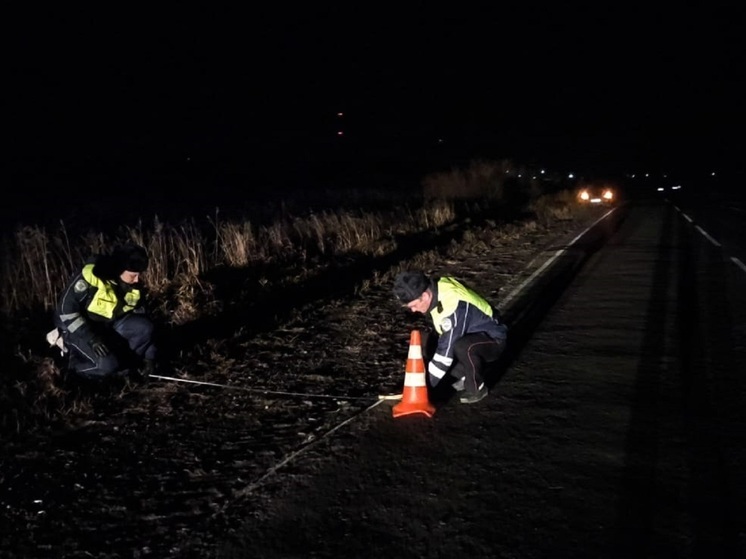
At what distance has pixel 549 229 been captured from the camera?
2269cm

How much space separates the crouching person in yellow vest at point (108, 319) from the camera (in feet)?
20.3

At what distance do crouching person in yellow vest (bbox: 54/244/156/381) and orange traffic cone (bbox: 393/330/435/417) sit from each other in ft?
8.62

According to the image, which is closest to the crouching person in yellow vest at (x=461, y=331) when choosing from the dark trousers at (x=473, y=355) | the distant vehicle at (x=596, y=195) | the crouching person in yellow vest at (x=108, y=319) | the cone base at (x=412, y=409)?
the dark trousers at (x=473, y=355)

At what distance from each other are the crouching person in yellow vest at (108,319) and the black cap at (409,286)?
→ 2.49m

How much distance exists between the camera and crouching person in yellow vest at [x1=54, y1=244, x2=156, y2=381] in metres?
6.19

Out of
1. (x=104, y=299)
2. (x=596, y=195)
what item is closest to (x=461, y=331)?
(x=104, y=299)

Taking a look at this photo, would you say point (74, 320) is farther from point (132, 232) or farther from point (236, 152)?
point (236, 152)

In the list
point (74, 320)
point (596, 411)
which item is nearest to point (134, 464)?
point (74, 320)

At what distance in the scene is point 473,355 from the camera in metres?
5.83

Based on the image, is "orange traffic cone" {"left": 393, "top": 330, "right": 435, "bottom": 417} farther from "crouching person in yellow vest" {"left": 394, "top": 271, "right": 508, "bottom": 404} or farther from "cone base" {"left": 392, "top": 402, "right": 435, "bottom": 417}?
"crouching person in yellow vest" {"left": 394, "top": 271, "right": 508, "bottom": 404}

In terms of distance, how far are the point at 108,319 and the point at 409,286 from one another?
3.02m

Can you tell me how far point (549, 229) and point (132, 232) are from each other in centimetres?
1488

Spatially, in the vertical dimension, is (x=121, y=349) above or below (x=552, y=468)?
above

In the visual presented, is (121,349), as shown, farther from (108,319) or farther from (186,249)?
(186,249)
